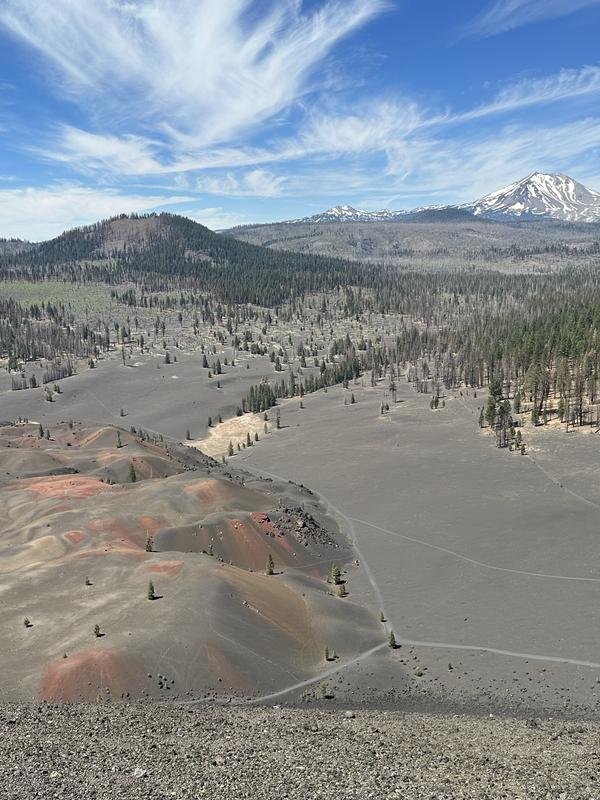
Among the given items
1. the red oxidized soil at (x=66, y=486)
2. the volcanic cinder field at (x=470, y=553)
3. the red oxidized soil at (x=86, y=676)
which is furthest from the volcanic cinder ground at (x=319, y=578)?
the red oxidized soil at (x=66, y=486)

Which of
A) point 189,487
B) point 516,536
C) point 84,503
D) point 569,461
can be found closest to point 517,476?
point 569,461

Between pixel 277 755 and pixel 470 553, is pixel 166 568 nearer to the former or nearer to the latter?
pixel 277 755

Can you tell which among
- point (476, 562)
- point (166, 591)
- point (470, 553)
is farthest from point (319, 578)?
point (166, 591)

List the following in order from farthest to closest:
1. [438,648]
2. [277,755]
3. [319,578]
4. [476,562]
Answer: [476,562], [319,578], [438,648], [277,755]

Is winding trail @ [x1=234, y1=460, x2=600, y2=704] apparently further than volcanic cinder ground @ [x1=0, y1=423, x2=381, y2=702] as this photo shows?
Yes

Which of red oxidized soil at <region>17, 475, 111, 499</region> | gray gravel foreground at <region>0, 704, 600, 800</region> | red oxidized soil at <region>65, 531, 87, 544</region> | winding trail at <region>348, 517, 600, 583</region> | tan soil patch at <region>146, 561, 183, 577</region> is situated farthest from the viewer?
red oxidized soil at <region>17, 475, 111, 499</region>

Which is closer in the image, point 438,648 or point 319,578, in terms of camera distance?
point 438,648

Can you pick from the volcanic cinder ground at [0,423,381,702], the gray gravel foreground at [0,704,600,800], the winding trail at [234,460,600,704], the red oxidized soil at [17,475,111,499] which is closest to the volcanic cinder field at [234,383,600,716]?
the winding trail at [234,460,600,704]

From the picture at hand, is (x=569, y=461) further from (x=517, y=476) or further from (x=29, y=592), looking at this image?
(x=29, y=592)

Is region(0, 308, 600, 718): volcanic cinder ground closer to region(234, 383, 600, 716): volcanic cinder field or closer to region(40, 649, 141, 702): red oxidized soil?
region(40, 649, 141, 702): red oxidized soil
